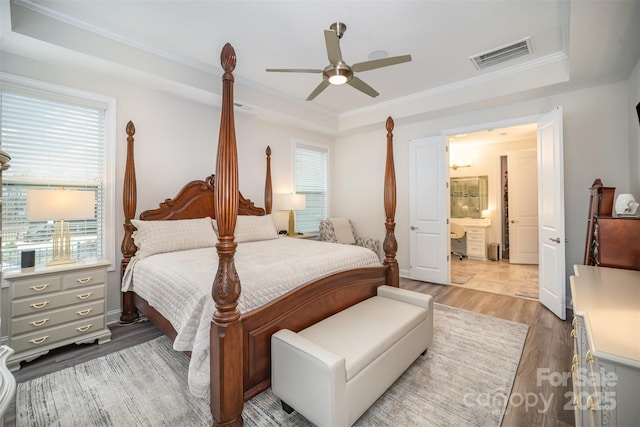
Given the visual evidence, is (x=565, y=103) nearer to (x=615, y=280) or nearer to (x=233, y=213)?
(x=615, y=280)

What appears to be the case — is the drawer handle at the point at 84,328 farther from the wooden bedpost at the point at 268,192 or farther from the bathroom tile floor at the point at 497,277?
the bathroom tile floor at the point at 497,277

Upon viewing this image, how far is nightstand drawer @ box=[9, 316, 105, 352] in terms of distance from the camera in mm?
2225

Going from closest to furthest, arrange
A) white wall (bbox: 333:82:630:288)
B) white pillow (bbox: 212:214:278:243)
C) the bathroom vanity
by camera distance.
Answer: white wall (bbox: 333:82:630:288) < white pillow (bbox: 212:214:278:243) < the bathroom vanity

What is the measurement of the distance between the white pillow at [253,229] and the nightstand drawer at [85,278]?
123 cm

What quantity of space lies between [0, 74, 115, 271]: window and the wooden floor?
0.96 m

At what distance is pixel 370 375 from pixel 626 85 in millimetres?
4161

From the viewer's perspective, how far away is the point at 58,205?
94.2 inches

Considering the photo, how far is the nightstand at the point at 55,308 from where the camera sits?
222cm

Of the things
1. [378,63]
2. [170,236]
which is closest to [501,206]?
[378,63]

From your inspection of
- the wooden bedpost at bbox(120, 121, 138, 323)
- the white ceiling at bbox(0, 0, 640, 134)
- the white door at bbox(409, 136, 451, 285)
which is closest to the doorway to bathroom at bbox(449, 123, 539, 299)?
the white door at bbox(409, 136, 451, 285)

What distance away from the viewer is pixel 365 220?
215 inches

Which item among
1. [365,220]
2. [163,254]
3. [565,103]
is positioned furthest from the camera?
[365,220]

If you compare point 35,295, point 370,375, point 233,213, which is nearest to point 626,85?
point 370,375

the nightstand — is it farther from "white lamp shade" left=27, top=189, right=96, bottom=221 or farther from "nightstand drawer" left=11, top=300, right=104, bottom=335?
"white lamp shade" left=27, top=189, right=96, bottom=221
